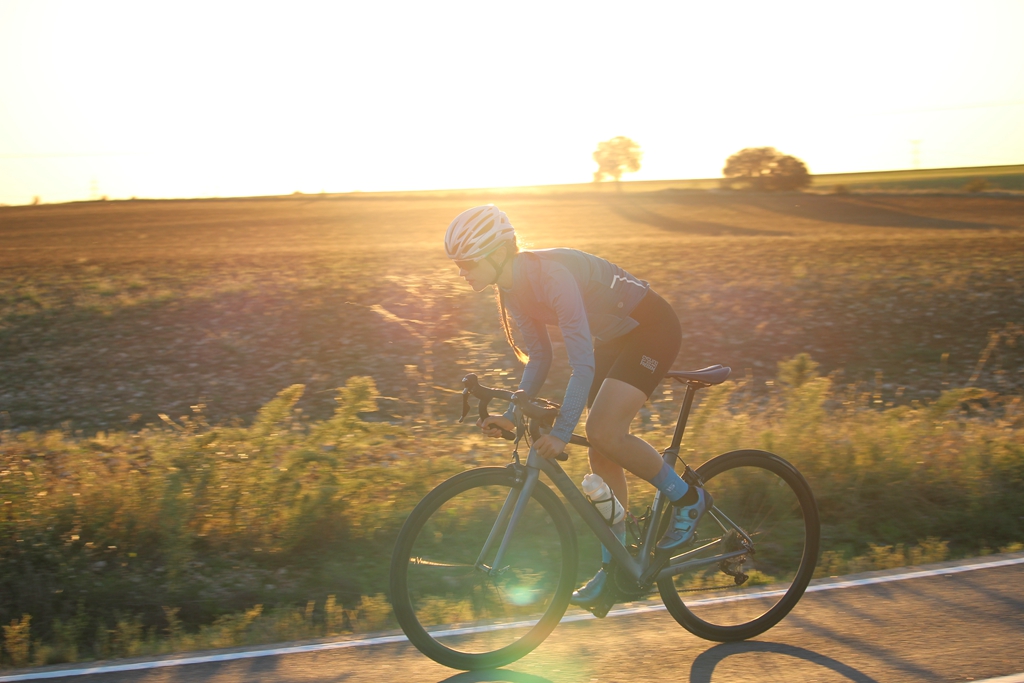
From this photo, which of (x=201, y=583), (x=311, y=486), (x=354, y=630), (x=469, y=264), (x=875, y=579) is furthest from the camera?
(x=311, y=486)

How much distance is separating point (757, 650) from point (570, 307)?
189 cm

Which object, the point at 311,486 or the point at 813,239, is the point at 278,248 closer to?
the point at 813,239

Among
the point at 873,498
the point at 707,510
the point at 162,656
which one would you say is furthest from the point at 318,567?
the point at 873,498

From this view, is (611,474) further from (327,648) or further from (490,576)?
(327,648)

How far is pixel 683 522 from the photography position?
4363mm

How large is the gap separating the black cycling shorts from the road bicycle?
13 cm

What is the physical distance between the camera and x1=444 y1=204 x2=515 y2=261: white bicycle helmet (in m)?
3.96

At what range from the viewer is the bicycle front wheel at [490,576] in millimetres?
3924

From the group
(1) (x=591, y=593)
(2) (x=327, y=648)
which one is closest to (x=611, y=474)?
(1) (x=591, y=593)

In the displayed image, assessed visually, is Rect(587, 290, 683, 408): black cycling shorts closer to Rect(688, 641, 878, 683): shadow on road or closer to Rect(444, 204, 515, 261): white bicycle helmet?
Rect(444, 204, 515, 261): white bicycle helmet

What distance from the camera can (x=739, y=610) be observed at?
14.8ft

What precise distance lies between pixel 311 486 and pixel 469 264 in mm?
2938

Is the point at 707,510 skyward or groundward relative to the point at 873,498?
skyward

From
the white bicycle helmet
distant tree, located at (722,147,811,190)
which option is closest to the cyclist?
the white bicycle helmet
